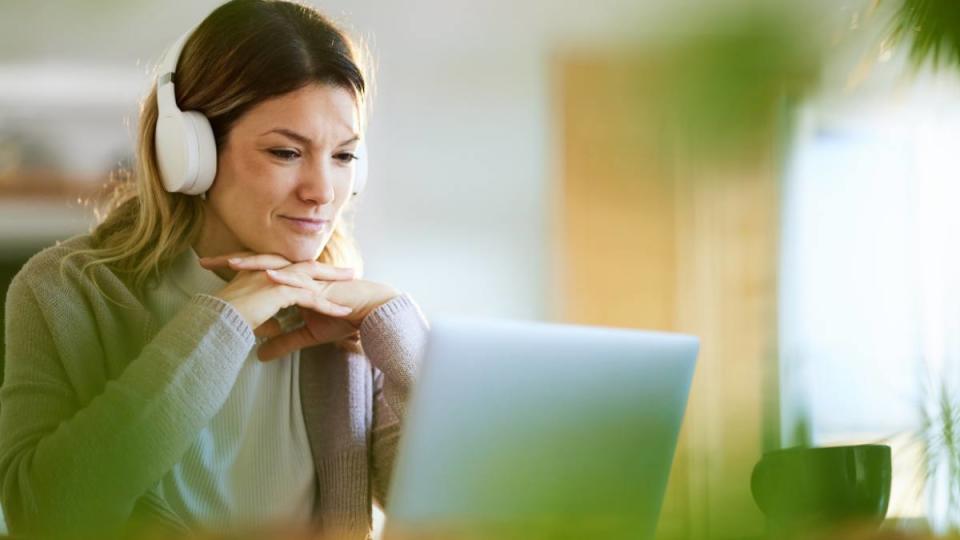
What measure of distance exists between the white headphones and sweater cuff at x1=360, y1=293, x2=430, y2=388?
0.27 m

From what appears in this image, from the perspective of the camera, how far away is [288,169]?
4.22 feet

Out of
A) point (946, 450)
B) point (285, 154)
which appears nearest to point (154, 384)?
point (285, 154)

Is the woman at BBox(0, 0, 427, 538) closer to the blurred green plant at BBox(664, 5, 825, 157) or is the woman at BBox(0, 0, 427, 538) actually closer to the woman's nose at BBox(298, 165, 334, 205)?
the woman's nose at BBox(298, 165, 334, 205)

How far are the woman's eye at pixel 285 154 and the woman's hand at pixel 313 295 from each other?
0.12m

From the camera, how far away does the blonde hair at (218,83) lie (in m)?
1.27

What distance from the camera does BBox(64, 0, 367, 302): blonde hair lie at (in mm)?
1272

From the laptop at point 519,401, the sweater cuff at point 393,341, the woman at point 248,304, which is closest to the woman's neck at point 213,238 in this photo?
the woman at point 248,304

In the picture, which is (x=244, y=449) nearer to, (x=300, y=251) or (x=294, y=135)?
(x=300, y=251)

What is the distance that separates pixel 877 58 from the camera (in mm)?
430

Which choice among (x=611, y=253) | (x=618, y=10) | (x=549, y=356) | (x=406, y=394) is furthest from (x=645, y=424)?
(x=611, y=253)

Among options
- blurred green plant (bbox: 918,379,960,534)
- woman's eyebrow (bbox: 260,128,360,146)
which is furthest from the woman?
blurred green plant (bbox: 918,379,960,534)

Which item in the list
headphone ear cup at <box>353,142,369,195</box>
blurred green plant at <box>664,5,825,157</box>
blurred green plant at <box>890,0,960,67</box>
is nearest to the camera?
blurred green plant at <box>664,5,825,157</box>

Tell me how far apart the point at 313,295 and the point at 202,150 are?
0.22m

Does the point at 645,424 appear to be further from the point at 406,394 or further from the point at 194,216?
the point at 194,216
